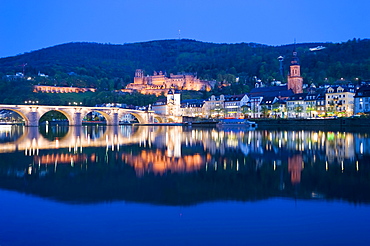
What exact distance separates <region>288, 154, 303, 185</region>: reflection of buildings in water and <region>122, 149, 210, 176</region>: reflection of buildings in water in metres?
2.98

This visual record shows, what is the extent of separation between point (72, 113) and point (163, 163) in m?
54.5

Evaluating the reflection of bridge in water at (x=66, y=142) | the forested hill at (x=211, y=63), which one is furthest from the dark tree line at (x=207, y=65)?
the reflection of bridge in water at (x=66, y=142)

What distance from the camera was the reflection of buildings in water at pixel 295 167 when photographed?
36.7 feet

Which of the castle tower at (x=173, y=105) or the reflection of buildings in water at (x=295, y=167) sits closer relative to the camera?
the reflection of buildings in water at (x=295, y=167)

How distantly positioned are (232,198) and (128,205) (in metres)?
2.22

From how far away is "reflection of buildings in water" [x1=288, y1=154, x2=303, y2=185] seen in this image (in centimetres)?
1118

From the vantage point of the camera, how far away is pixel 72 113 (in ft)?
219

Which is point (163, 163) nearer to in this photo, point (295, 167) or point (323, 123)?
point (295, 167)

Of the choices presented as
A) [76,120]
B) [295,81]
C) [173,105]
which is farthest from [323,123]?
[173,105]

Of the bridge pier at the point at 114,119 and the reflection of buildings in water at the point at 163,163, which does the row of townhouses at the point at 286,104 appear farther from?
the reflection of buildings in water at the point at 163,163

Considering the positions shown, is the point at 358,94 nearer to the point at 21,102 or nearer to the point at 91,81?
the point at 21,102

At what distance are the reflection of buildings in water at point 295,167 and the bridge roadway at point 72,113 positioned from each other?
49199 millimetres

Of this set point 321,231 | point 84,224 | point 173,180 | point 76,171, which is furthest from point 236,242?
point 76,171

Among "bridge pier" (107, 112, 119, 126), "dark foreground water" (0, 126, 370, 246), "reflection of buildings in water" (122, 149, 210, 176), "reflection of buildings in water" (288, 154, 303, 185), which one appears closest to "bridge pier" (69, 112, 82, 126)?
"bridge pier" (107, 112, 119, 126)
